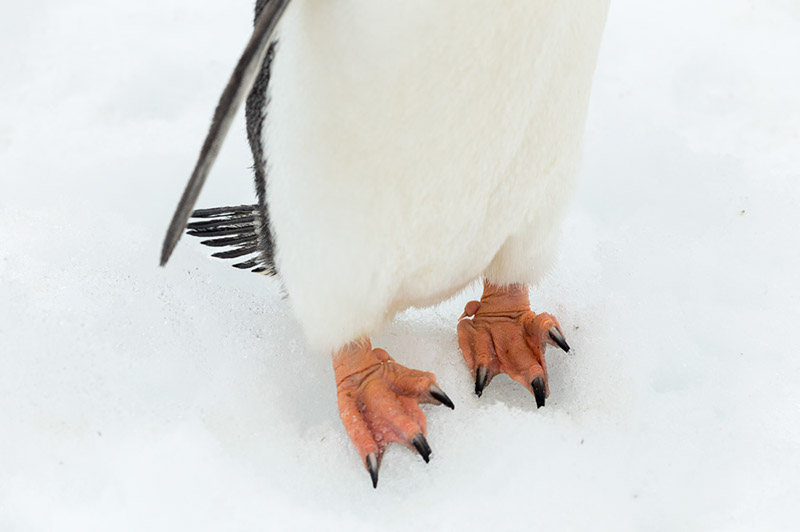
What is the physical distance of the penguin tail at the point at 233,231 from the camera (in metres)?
1.65

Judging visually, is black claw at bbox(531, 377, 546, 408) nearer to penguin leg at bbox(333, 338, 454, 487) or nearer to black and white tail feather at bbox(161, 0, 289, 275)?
penguin leg at bbox(333, 338, 454, 487)

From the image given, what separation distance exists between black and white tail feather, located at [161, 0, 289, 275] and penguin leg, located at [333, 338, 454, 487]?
0.22m

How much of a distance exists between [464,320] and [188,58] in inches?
43.9

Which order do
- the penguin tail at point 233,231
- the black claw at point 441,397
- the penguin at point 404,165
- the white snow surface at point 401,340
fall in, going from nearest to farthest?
the penguin at point 404,165 → the white snow surface at point 401,340 → the black claw at point 441,397 → the penguin tail at point 233,231

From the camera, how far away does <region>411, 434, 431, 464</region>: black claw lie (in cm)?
136

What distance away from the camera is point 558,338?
1525 millimetres

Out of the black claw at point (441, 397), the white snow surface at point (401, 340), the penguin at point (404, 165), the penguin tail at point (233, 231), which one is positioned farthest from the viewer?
the penguin tail at point (233, 231)

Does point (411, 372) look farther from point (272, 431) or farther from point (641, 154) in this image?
point (641, 154)

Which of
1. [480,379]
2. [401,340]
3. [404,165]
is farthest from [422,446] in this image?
[404,165]

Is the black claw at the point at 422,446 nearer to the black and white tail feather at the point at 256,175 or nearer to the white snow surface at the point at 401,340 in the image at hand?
the white snow surface at the point at 401,340

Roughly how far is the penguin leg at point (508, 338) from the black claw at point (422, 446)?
6.3 inches

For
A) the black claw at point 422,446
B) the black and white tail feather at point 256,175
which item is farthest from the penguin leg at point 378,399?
the black and white tail feather at point 256,175

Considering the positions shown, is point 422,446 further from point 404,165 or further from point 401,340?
point 404,165

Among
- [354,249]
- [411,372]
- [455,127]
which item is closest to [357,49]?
[455,127]
